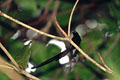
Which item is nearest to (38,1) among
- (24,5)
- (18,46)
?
(24,5)

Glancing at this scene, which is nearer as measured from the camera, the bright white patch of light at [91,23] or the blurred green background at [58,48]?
the blurred green background at [58,48]

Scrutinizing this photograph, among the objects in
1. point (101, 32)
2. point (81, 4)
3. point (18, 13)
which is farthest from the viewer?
point (81, 4)

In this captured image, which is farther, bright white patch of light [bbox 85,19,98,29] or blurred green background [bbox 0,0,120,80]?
bright white patch of light [bbox 85,19,98,29]

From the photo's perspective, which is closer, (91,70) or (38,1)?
(91,70)

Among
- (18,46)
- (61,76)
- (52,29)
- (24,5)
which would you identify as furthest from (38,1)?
(61,76)

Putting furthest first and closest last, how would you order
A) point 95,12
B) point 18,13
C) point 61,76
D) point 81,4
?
point 95,12, point 81,4, point 61,76, point 18,13

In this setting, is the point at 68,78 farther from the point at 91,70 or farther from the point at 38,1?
the point at 38,1

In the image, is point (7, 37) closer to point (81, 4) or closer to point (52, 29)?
point (52, 29)

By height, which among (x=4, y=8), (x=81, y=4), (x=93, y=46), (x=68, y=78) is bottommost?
(x=68, y=78)

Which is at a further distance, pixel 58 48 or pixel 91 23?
pixel 91 23

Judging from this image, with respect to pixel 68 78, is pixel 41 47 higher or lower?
higher
